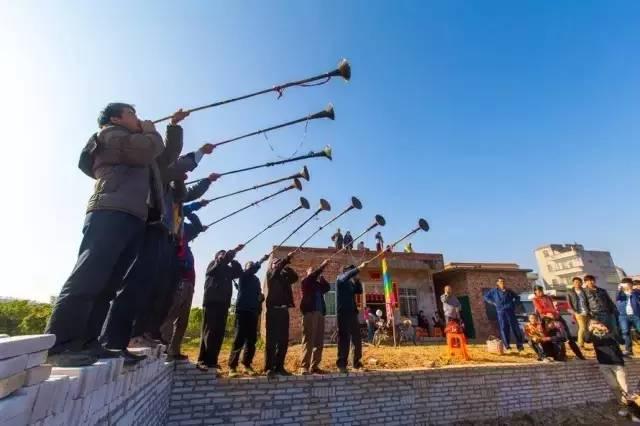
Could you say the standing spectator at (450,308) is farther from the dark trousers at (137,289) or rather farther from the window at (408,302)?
the window at (408,302)

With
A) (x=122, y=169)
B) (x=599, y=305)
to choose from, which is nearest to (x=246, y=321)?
(x=122, y=169)

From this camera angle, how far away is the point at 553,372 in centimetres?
723

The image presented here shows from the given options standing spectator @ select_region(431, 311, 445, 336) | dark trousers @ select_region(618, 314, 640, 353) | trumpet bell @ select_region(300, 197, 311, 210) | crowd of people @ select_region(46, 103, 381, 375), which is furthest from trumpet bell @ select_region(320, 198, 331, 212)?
standing spectator @ select_region(431, 311, 445, 336)

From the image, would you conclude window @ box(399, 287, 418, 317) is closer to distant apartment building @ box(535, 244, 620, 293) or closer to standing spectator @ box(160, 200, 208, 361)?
standing spectator @ box(160, 200, 208, 361)

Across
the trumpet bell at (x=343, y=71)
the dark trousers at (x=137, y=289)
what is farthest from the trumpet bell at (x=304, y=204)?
the dark trousers at (x=137, y=289)

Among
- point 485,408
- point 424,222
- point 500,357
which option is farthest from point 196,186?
point 500,357

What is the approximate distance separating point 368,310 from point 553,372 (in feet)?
24.6

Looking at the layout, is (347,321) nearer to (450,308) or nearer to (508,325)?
(450,308)

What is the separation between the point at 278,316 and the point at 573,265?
172 feet

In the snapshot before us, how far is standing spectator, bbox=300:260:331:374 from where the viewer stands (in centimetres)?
586

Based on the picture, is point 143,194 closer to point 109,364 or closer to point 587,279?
point 109,364

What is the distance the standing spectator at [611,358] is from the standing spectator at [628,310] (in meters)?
2.24

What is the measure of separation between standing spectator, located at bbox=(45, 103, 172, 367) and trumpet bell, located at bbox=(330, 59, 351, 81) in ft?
10.5

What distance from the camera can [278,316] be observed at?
18.8 ft
